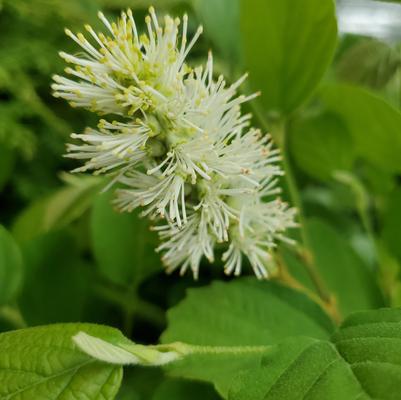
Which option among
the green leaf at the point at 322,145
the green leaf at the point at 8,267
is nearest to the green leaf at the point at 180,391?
the green leaf at the point at 8,267

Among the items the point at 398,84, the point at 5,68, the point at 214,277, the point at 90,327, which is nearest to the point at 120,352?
the point at 90,327

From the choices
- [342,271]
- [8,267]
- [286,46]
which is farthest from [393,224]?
[8,267]

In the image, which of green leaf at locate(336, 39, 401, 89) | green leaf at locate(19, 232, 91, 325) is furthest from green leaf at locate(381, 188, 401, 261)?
green leaf at locate(19, 232, 91, 325)

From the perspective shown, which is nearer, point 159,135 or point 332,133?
point 159,135

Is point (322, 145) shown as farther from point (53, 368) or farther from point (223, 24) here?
point (53, 368)

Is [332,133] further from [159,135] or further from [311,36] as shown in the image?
[159,135]

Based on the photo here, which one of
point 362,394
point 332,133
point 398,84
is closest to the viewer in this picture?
point 362,394
